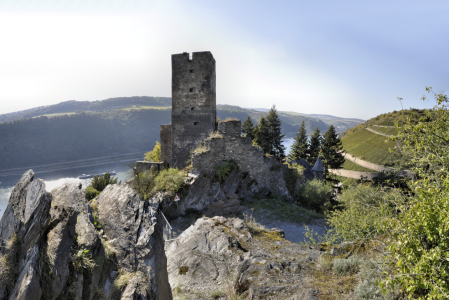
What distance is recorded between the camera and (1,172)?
2542 inches

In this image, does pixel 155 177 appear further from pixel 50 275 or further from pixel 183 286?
pixel 50 275

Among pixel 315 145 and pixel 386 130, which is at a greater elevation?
→ pixel 386 130

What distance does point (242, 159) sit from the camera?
1477 centimetres

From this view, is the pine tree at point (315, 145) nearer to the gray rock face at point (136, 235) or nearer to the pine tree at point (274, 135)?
the pine tree at point (274, 135)

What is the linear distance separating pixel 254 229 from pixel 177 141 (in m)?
13.8

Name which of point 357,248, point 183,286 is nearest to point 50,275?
point 183,286

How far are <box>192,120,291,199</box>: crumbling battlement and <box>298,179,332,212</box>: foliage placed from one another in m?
1.36

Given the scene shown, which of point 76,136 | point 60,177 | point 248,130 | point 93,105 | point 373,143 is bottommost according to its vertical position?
point 60,177

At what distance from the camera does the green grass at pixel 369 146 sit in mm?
40188

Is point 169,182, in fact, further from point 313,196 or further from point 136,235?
point 313,196

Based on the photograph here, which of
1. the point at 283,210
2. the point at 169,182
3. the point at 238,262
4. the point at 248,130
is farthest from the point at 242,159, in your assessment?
the point at 248,130

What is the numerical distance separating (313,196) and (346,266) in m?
12.4

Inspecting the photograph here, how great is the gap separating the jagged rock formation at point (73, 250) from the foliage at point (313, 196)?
46.1ft

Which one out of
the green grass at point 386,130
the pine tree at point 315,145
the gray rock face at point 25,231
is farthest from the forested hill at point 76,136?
the gray rock face at point 25,231
